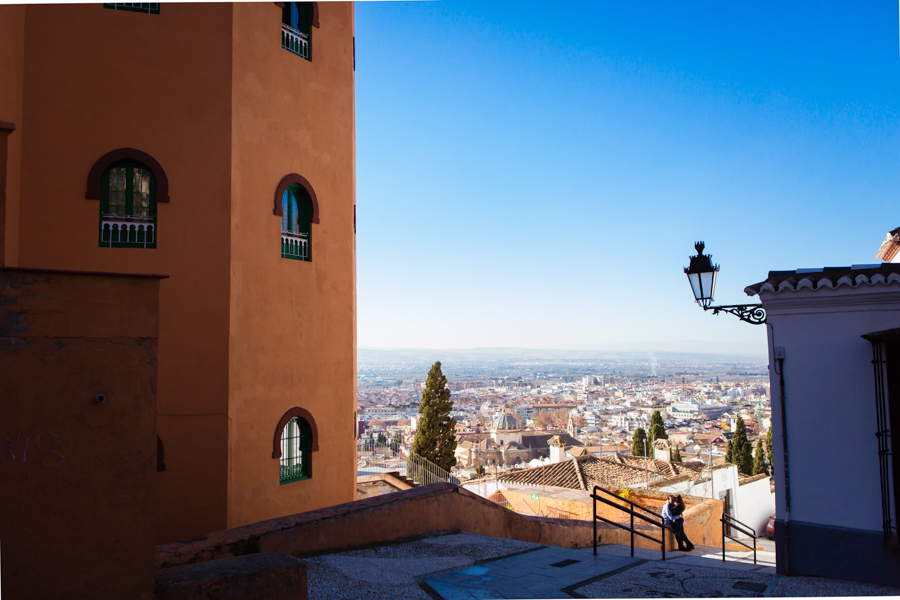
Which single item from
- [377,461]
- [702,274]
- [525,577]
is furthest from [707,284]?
[377,461]

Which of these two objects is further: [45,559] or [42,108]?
[42,108]

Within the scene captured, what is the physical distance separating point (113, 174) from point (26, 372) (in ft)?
18.2

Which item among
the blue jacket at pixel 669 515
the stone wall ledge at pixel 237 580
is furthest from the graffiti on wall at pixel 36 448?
the blue jacket at pixel 669 515

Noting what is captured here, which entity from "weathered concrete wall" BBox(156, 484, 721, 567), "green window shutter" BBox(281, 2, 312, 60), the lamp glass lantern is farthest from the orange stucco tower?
the lamp glass lantern

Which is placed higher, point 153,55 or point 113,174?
point 153,55

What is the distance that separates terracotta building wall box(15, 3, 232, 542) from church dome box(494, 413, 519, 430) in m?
84.5

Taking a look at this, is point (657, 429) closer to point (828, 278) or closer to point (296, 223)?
point (296, 223)

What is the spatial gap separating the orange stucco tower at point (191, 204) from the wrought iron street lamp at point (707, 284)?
5.72 metres

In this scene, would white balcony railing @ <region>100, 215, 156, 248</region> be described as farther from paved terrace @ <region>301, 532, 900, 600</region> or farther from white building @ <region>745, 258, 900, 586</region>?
white building @ <region>745, 258, 900, 586</region>

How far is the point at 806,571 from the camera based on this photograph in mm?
6441

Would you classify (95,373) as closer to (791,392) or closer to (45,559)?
(45,559)

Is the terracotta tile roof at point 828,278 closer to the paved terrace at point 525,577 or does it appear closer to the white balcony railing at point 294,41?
the paved terrace at point 525,577

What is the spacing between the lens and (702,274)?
272 inches

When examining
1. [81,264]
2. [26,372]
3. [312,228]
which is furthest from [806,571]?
[81,264]
